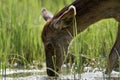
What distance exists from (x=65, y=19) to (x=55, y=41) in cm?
63

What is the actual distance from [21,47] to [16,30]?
403 millimetres

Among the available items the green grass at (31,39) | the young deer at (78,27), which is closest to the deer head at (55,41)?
the young deer at (78,27)

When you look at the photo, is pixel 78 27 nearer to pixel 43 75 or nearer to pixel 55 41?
pixel 55 41

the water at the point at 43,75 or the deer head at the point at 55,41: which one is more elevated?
the deer head at the point at 55,41

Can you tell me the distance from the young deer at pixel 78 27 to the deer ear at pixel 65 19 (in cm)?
4

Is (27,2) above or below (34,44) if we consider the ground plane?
above

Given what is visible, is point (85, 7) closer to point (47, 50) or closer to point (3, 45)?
point (47, 50)

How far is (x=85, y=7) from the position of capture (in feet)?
29.9

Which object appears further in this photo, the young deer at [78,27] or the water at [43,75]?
the young deer at [78,27]

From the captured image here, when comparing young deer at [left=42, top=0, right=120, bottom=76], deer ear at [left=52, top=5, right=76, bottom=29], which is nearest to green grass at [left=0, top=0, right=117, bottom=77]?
young deer at [left=42, top=0, right=120, bottom=76]

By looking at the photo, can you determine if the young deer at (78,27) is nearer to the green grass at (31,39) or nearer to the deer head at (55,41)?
the deer head at (55,41)

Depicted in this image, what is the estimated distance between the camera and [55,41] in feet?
30.3

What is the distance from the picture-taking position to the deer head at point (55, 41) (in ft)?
29.6

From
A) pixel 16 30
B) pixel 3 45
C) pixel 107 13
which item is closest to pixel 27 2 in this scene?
pixel 16 30
